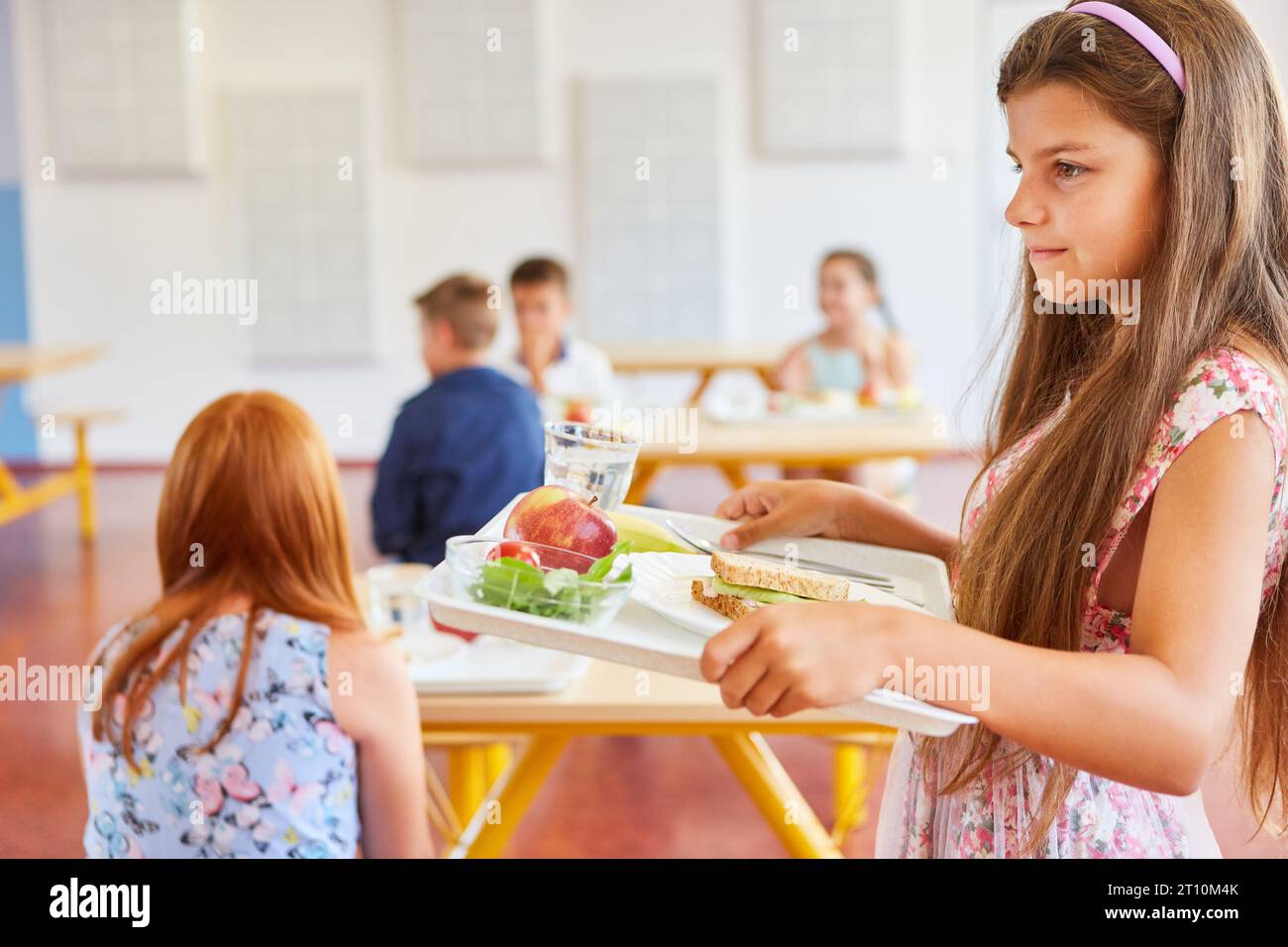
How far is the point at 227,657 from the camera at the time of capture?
4.87 feet

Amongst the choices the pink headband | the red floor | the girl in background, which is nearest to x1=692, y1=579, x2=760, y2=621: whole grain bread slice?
the pink headband

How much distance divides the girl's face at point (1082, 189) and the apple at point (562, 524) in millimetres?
354

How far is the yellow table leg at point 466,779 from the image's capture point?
243cm

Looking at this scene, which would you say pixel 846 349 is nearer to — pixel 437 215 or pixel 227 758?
pixel 437 215

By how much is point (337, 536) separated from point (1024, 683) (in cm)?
95

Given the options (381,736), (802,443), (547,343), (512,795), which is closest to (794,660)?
(381,736)

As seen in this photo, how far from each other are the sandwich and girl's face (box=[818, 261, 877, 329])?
3.55 metres

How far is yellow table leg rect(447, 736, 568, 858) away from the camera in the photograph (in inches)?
80.8

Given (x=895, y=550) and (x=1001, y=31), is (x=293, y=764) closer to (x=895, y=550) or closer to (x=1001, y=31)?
(x=895, y=550)

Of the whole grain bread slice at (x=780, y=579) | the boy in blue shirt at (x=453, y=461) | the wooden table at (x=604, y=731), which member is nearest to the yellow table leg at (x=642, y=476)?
the boy in blue shirt at (x=453, y=461)

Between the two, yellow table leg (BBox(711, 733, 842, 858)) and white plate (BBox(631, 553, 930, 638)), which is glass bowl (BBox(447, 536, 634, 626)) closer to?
white plate (BBox(631, 553, 930, 638))

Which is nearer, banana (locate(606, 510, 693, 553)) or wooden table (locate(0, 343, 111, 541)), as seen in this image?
banana (locate(606, 510, 693, 553))
